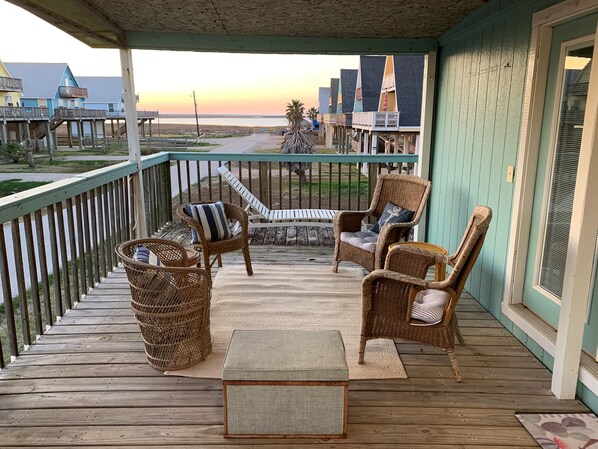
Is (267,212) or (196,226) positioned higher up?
(196,226)

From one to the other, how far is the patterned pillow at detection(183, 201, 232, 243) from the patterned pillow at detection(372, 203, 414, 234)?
1415 mm

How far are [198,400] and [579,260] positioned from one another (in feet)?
6.67

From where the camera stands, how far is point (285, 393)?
1.95 m

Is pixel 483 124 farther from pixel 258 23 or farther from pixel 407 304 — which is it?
pixel 258 23

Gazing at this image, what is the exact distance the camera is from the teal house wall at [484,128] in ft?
10.1

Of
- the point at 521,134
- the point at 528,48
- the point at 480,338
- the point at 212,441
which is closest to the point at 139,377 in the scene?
the point at 212,441

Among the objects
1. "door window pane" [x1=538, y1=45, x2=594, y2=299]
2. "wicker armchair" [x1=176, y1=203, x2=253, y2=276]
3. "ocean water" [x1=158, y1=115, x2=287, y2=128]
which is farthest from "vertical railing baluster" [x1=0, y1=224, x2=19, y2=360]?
"ocean water" [x1=158, y1=115, x2=287, y2=128]

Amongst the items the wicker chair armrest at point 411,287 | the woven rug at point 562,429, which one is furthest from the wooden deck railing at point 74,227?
the woven rug at point 562,429

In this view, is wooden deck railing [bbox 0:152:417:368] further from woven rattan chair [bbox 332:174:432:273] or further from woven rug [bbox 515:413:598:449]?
woven rug [bbox 515:413:598:449]

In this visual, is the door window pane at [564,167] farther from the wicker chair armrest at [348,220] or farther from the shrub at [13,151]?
the shrub at [13,151]

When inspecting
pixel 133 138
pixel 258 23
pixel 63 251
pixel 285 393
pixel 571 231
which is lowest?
pixel 285 393

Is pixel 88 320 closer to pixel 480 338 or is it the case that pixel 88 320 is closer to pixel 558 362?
pixel 480 338

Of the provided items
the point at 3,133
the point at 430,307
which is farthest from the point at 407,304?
the point at 3,133

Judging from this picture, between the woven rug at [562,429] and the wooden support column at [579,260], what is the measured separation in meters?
0.19
